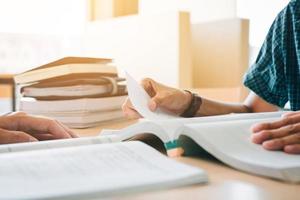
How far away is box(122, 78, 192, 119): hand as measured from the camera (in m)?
1.15

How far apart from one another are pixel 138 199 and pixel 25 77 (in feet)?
3.38

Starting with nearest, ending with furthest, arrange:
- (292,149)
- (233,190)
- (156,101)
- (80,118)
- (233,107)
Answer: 1. (233,190)
2. (292,149)
3. (156,101)
4. (80,118)
5. (233,107)

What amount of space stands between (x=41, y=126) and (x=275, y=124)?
0.49 metres

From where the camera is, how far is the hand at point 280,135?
67 centimetres

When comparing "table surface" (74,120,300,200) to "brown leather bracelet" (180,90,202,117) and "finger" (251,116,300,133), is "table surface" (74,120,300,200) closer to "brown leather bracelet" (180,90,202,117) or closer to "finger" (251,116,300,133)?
"finger" (251,116,300,133)

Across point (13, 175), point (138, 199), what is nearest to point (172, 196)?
point (138, 199)

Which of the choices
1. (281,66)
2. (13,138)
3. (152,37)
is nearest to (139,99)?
(13,138)

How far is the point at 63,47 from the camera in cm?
251

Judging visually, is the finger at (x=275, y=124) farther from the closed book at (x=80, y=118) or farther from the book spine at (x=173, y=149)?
the closed book at (x=80, y=118)


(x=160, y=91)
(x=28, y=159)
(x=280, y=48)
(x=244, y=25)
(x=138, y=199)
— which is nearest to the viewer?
(x=138, y=199)

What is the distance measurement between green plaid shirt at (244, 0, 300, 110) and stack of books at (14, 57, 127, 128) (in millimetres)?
453

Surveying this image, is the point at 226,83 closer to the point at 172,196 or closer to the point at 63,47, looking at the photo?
the point at 63,47

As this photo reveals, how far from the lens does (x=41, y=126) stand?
982 millimetres

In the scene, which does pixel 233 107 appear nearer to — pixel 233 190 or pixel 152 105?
pixel 152 105
